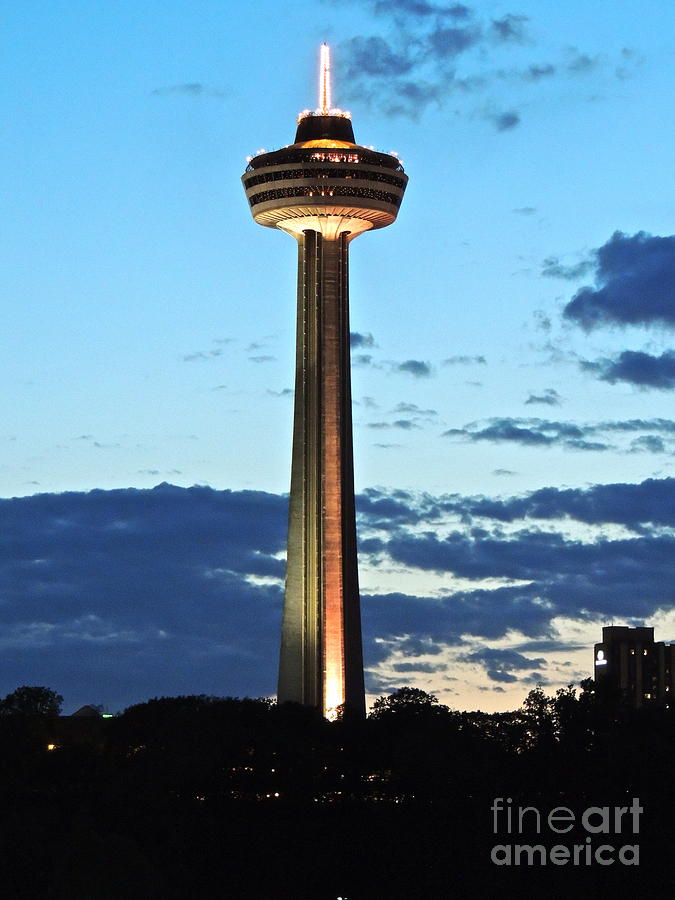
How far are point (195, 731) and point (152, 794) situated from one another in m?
22.9

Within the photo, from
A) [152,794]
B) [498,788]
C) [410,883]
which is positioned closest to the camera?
[410,883]

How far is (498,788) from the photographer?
15175cm

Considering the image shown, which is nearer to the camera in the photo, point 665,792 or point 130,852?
point 130,852

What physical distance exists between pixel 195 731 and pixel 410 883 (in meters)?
46.6

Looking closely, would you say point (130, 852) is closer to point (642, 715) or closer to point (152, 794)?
point (152, 794)

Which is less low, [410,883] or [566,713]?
[566,713]

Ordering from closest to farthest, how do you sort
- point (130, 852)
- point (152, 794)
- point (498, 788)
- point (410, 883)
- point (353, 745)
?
point (130, 852), point (410, 883), point (498, 788), point (152, 794), point (353, 745)

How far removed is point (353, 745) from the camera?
18388 centimetres

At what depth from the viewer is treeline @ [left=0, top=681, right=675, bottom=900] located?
451 feet

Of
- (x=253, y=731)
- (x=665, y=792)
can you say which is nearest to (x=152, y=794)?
(x=253, y=731)

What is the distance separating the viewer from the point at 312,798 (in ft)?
553

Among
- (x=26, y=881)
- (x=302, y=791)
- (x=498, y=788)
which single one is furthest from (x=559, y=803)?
(x=26, y=881)

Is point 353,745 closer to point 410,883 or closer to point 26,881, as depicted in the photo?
point 410,883

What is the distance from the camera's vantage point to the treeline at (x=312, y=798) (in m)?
138
